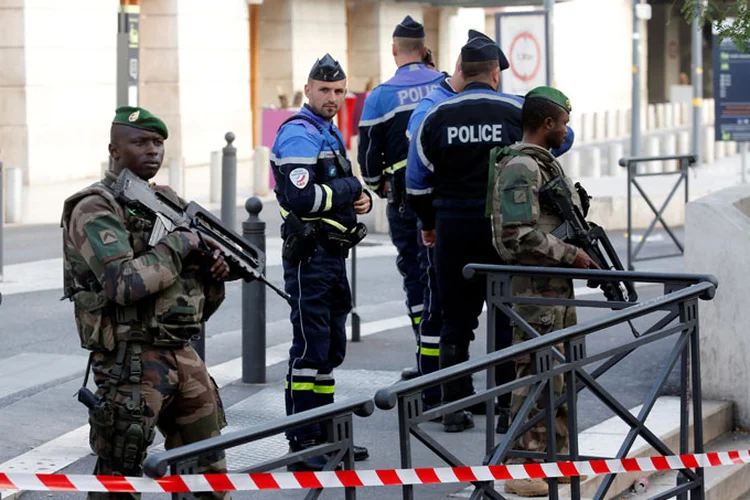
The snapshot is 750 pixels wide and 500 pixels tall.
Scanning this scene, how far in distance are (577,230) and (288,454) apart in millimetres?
2669

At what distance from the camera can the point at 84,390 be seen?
16.4 ft

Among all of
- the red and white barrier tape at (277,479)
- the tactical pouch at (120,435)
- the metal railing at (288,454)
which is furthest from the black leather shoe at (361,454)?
the metal railing at (288,454)

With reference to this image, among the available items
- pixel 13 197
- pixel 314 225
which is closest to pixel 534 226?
pixel 314 225

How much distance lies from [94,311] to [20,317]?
6.67m

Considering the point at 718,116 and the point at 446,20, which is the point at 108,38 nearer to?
the point at 718,116

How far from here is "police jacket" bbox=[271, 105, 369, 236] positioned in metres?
6.67

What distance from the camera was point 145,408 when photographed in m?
5.04

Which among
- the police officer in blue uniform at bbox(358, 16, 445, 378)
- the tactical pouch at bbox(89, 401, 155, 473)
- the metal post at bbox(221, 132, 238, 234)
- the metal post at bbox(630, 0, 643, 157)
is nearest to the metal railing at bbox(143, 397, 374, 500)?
the tactical pouch at bbox(89, 401, 155, 473)

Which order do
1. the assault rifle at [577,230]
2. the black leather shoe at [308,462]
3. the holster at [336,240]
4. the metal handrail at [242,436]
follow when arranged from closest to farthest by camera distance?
1. the metal handrail at [242,436]
2. the black leather shoe at [308,462]
3. the assault rifle at [577,230]
4. the holster at [336,240]

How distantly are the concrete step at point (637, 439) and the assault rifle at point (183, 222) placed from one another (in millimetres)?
1549

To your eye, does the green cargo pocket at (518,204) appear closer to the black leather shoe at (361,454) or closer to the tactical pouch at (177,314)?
the black leather shoe at (361,454)

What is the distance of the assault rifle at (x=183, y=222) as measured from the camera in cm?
502

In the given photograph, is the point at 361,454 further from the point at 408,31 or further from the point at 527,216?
A: the point at 408,31

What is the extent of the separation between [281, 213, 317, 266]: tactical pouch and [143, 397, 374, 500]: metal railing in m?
2.61
